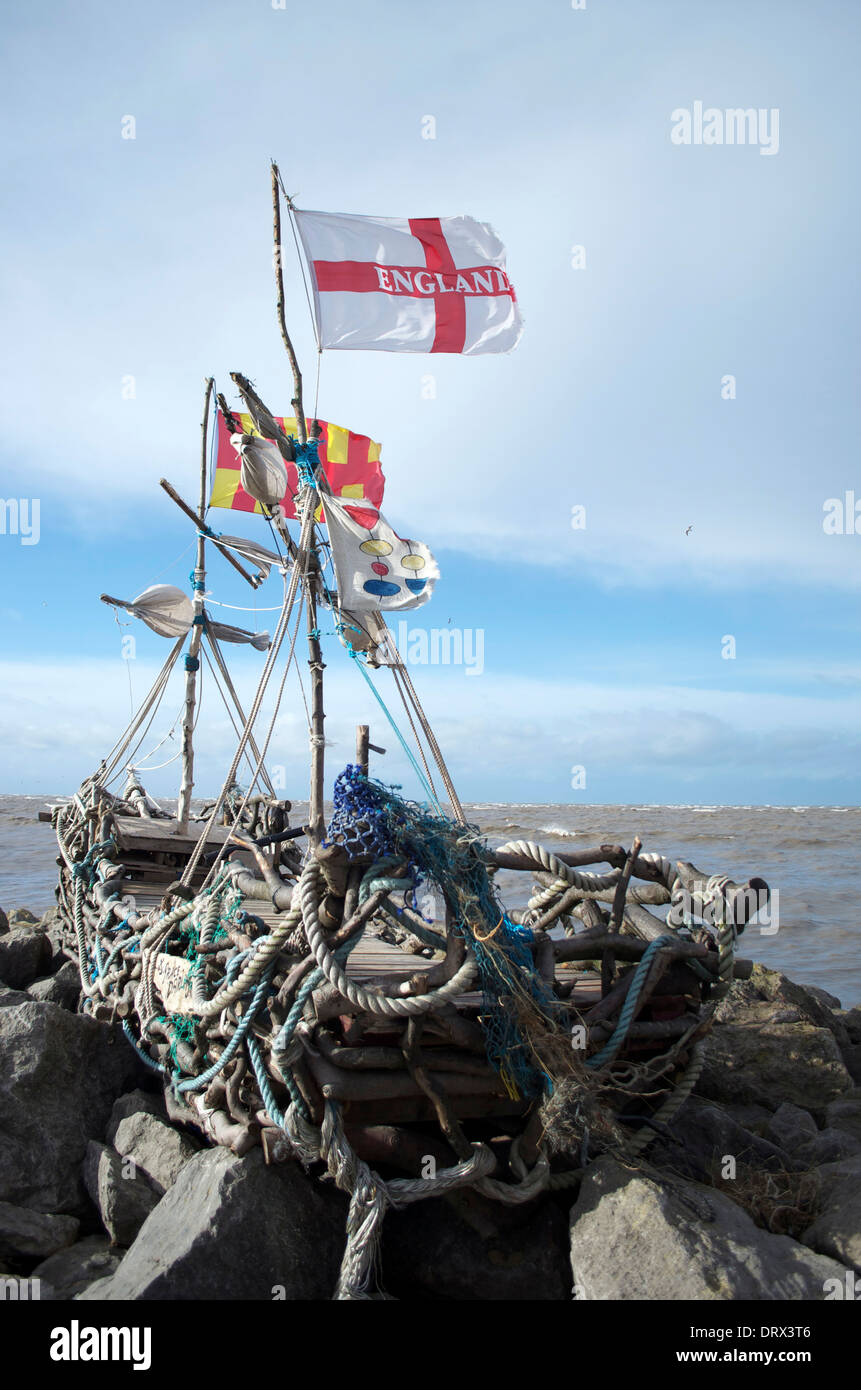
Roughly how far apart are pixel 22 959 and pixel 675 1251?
10.1m

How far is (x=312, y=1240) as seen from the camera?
4.76 m

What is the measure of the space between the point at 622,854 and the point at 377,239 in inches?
296

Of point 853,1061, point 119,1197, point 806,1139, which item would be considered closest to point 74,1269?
point 119,1197

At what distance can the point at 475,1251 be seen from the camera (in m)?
4.80

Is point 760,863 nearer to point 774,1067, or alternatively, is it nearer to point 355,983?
point 774,1067

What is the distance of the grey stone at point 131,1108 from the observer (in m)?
6.49

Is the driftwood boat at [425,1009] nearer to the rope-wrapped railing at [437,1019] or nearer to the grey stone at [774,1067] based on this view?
the rope-wrapped railing at [437,1019]

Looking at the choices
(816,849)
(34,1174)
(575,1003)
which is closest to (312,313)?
(575,1003)

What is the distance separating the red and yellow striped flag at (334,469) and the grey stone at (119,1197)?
9.57 metres

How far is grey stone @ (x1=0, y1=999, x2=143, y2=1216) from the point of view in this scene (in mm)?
6191

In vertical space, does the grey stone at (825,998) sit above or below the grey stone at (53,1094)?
below

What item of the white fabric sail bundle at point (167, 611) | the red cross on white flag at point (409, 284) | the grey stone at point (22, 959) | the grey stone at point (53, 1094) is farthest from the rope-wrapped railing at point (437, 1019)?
the white fabric sail bundle at point (167, 611)

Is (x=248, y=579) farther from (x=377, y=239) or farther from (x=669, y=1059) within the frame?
(x=669, y=1059)

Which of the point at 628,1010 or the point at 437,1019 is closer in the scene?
the point at 437,1019
